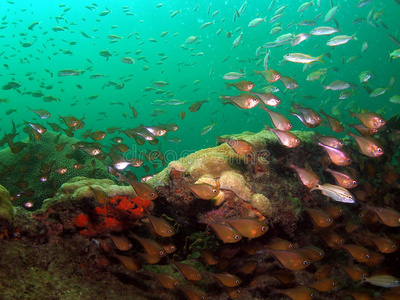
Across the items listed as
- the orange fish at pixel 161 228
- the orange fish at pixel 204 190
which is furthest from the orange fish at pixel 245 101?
the orange fish at pixel 161 228

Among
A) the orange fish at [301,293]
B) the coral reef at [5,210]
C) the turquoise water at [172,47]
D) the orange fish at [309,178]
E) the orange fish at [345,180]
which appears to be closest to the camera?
the orange fish at [301,293]

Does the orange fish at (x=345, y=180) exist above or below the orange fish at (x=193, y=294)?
above

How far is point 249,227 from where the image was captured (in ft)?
9.05

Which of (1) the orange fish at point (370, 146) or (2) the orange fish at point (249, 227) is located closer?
(2) the orange fish at point (249, 227)

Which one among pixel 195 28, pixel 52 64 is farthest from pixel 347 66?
pixel 52 64

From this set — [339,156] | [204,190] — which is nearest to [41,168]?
[204,190]

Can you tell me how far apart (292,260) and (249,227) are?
0.63m

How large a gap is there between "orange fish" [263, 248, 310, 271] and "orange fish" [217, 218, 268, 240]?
10.8 inches

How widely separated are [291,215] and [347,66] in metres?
98.3

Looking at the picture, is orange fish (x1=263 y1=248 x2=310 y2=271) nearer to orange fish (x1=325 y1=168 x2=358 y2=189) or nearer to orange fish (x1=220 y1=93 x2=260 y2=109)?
orange fish (x1=325 y1=168 x2=358 y2=189)

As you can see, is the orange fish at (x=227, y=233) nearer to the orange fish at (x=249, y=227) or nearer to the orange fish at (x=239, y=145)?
the orange fish at (x=249, y=227)

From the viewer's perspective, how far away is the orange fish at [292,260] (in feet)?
8.64

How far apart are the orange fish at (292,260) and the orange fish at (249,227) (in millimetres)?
274

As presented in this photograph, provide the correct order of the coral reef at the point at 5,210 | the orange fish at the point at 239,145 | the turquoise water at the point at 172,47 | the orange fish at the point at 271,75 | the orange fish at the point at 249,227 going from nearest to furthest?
the orange fish at the point at 249,227 < the coral reef at the point at 5,210 < the orange fish at the point at 239,145 < the orange fish at the point at 271,75 < the turquoise water at the point at 172,47
